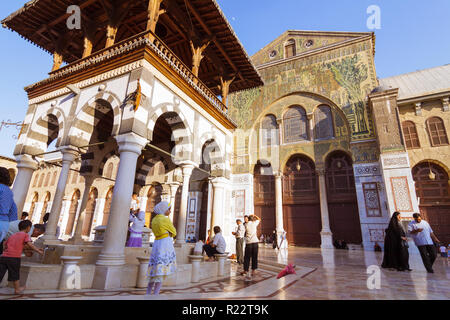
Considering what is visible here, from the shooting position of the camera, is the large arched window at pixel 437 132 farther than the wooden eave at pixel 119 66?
Yes

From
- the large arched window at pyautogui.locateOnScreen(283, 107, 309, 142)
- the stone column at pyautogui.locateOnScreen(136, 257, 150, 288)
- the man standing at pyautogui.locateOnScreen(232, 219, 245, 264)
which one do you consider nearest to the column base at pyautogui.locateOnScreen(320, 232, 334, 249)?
the large arched window at pyautogui.locateOnScreen(283, 107, 309, 142)

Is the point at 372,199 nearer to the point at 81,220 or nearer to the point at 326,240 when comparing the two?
the point at 326,240

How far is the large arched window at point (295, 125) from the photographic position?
1498cm

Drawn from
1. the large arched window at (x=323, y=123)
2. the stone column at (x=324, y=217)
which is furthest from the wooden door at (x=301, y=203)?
the large arched window at (x=323, y=123)

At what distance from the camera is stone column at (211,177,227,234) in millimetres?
8047

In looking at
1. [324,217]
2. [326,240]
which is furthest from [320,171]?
Answer: [326,240]

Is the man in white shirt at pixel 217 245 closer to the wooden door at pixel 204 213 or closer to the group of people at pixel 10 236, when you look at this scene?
the group of people at pixel 10 236

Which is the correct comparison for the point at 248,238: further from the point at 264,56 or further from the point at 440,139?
the point at 264,56

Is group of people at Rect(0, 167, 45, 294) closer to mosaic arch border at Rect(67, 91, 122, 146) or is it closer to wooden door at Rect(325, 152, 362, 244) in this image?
mosaic arch border at Rect(67, 91, 122, 146)

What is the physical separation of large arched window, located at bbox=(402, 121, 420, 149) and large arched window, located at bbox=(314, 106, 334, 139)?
12.6 ft

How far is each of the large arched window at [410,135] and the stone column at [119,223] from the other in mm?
14250

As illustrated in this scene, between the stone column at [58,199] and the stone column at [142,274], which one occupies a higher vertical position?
the stone column at [58,199]

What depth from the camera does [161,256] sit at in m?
3.08

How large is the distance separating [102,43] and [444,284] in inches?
479
